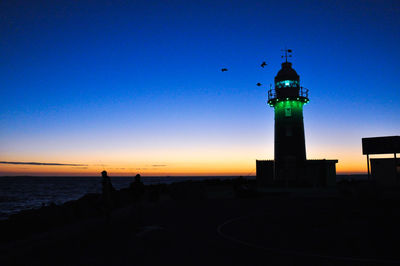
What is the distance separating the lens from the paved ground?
773cm

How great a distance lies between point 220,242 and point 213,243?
261 millimetres

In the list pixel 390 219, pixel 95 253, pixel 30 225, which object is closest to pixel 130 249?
pixel 95 253

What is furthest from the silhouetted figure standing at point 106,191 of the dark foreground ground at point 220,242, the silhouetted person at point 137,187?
the silhouetted person at point 137,187

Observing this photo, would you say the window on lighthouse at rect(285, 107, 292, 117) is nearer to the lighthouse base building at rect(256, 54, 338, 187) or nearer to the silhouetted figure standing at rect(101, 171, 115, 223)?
the lighthouse base building at rect(256, 54, 338, 187)

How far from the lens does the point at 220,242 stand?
384 inches

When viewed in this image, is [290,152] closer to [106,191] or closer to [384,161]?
[384,161]

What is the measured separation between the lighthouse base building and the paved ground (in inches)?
713

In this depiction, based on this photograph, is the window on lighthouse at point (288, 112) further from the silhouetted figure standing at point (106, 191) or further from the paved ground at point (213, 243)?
the silhouetted figure standing at point (106, 191)

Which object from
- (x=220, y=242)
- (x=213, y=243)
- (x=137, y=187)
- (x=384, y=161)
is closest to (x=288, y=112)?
(x=384, y=161)

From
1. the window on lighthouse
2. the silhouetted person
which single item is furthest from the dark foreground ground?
the window on lighthouse

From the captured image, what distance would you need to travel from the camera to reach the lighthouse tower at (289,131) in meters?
32.8

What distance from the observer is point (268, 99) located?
34.8m

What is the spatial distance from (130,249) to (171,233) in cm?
262

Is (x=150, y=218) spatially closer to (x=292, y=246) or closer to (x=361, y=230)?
(x=292, y=246)
